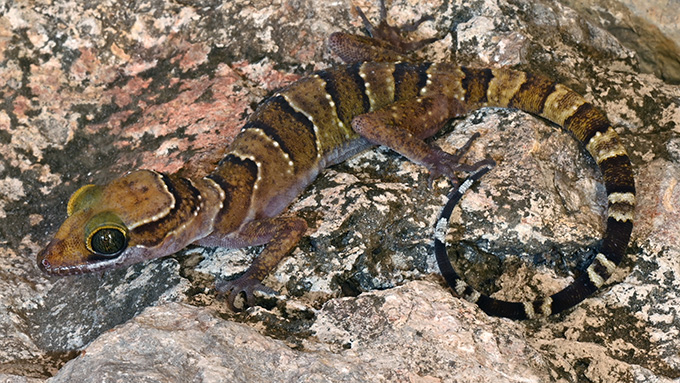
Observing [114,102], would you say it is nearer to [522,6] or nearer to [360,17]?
[360,17]

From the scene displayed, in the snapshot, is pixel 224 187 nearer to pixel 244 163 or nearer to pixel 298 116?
pixel 244 163

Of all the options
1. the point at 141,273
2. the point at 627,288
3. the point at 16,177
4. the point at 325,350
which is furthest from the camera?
the point at 16,177

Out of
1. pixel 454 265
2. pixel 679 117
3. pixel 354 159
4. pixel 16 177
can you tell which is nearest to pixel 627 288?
pixel 454 265

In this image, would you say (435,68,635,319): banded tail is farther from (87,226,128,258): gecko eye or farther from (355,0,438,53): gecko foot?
(87,226,128,258): gecko eye

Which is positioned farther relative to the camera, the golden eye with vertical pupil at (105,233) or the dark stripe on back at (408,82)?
the dark stripe on back at (408,82)

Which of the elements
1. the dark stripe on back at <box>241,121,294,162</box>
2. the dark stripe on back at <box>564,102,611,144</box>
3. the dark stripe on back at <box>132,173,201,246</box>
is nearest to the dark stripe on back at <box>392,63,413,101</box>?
the dark stripe on back at <box>241,121,294,162</box>

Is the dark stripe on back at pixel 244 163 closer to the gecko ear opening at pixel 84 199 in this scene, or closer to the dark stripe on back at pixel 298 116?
the dark stripe on back at pixel 298 116

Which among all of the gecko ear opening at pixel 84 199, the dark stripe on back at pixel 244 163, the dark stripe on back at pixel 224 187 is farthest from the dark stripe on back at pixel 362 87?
the gecko ear opening at pixel 84 199
